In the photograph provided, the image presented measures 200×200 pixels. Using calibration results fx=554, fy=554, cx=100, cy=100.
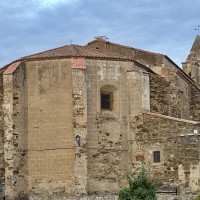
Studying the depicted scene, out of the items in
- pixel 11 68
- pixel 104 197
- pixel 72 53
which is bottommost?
pixel 104 197

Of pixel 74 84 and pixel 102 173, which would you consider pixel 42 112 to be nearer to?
pixel 74 84

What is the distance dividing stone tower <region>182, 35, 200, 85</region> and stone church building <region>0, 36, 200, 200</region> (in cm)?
2208

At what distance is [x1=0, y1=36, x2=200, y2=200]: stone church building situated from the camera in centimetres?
2688

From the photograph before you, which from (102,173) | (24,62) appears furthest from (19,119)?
(102,173)

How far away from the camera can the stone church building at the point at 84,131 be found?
88.2 ft

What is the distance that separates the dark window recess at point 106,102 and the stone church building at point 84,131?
52 mm

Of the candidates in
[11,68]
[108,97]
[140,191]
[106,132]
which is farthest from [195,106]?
[140,191]

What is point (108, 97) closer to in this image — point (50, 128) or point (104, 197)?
point (50, 128)

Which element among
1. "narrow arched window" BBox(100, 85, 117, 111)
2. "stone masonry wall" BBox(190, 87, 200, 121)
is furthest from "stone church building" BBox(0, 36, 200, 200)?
"stone masonry wall" BBox(190, 87, 200, 121)

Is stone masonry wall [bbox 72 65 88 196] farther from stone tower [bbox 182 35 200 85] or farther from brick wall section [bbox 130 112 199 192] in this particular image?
stone tower [bbox 182 35 200 85]

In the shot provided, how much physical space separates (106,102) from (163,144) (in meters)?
3.65

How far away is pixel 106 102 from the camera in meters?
28.6

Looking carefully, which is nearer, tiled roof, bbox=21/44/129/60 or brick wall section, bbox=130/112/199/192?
brick wall section, bbox=130/112/199/192

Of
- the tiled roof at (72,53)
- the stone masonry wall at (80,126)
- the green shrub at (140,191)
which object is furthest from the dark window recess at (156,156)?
the tiled roof at (72,53)
